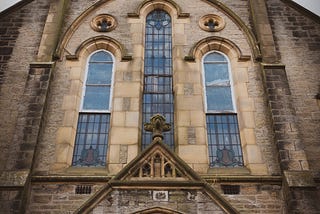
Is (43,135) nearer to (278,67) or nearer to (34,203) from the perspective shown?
(34,203)

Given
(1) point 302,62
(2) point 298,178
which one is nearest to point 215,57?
(1) point 302,62

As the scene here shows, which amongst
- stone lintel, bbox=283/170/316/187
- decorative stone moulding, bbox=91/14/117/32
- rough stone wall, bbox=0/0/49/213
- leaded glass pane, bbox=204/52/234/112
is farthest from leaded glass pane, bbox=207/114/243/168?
rough stone wall, bbox=0/0/49/213

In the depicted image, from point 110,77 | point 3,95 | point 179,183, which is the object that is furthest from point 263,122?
point 3,95

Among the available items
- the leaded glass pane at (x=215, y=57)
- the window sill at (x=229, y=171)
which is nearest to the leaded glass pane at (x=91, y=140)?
the window sill at (x=229, y=171)

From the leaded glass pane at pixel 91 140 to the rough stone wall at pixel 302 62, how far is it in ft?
18.0

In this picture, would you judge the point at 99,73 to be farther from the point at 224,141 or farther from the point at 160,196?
the point at 160,196

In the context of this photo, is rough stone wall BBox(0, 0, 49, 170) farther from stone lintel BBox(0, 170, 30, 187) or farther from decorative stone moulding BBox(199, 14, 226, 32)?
decorative stone moulding BBox(199, 14, 226, 32)

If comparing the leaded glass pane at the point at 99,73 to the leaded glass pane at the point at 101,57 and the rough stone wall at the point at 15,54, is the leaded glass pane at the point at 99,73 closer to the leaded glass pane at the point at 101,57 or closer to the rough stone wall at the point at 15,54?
the leaded glass pane at the point at 101,57

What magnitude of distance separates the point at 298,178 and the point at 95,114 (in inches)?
229

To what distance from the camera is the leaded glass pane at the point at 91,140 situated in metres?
11.2

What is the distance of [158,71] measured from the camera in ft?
43.1

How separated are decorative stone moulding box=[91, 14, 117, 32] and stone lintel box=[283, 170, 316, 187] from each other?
7390 mm

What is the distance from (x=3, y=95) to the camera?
12.3 meters

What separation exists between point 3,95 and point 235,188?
7172 millimetres
